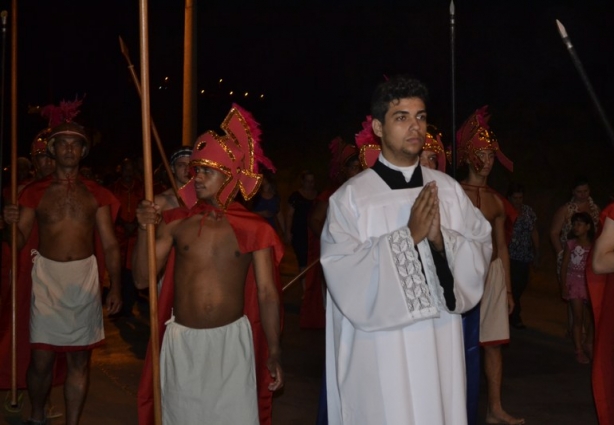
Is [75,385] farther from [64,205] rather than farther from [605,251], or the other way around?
[605,251]

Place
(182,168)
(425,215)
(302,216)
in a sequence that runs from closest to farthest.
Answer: (425,215) < (182,168) < (302,216)

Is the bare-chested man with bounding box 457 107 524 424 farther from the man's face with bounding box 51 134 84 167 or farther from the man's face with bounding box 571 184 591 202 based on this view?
the man's face with bounding box 571 184 591 202

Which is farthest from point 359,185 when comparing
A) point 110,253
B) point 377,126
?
point 110,253

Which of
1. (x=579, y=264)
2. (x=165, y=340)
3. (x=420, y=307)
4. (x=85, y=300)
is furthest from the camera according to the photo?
(x=579, y=264)

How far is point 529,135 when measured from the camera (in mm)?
20000

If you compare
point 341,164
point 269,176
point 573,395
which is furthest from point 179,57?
point 573,395

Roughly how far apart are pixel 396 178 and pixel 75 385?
3434 mm

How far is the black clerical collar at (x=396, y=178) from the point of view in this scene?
4.70m

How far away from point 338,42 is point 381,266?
2480cm

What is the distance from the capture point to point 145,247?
5.54 m

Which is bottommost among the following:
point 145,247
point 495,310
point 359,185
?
point 495,310

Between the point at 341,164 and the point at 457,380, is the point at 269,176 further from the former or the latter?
the point at 457,380

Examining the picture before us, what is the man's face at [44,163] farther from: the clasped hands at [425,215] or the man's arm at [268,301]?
Answer: the clasped hands at [425,215]

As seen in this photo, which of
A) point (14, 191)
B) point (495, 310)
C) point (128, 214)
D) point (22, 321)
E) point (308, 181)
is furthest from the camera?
point (308, 181)
